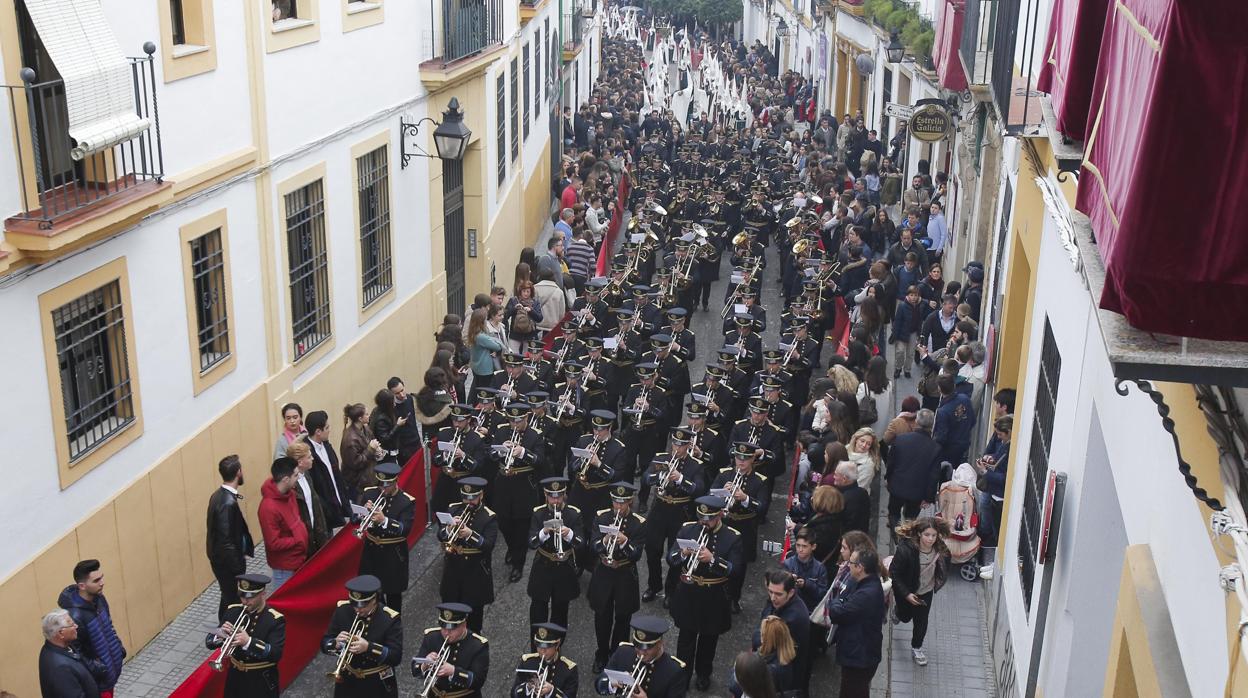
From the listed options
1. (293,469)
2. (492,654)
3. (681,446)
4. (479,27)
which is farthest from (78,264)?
(479,27)

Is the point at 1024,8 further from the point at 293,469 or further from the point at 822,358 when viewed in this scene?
the point at 293,469

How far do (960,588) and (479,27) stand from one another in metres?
10.8

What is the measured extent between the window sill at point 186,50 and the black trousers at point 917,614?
22.9ft

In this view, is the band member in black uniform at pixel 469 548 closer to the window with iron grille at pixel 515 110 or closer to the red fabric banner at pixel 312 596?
the red fabric banner at pixel 312 596

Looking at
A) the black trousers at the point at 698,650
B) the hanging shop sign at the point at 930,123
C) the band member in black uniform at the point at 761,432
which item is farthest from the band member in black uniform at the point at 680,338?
the hanging shop sign at the point at 930,123

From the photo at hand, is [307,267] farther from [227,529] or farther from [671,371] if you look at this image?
[227,529]

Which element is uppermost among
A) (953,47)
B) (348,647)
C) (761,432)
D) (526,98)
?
(953,47)

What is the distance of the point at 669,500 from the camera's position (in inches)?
440

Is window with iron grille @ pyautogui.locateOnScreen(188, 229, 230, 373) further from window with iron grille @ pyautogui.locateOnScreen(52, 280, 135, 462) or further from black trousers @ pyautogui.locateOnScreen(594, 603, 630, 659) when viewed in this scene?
black trousers @ pyautogui.locateOnScreen(594, 603, 630, 659)

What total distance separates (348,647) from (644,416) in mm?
5342

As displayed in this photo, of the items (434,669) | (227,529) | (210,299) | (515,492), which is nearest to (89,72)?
(210,299)

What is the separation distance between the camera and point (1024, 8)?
12.2 m

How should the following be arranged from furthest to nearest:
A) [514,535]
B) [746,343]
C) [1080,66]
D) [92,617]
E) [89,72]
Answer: [746,343] → [514,535] → [89,72] → [92,617] → [1080,66]

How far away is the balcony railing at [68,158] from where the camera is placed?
855cm
